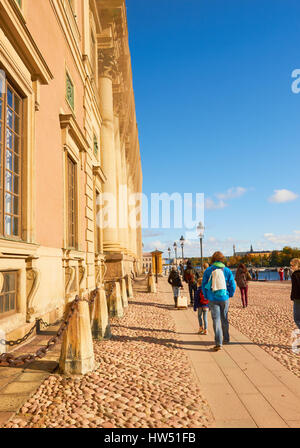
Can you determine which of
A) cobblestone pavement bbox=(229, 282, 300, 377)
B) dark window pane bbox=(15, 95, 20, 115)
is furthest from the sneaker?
dark window pane bbox=(15, 95, 20, 115)

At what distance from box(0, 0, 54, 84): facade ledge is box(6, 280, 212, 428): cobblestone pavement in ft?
18.2

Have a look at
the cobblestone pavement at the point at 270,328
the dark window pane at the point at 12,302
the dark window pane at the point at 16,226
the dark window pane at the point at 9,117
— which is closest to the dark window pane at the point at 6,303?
the dark window pane at the point at 12,302

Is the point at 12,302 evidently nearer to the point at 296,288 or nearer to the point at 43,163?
the point at 43,163

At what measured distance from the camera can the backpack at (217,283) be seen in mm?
6227

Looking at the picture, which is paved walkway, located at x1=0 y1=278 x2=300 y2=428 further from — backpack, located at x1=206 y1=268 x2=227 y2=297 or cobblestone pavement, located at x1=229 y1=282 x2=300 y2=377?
backpack, located at x1=206 y1=268 x2=227 y2=297

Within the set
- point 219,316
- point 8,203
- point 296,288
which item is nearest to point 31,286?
point 8,203

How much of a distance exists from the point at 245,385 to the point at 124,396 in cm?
160

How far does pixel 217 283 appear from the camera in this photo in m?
6.25

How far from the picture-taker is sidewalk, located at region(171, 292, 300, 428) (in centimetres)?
332

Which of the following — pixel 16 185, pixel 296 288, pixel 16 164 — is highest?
pixel 16 164

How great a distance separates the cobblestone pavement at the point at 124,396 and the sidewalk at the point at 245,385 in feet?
0.61

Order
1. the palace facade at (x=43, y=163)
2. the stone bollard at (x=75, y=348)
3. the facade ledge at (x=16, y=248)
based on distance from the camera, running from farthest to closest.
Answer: the palace facade at (x=43, y=163), the facade ledge at (x=16, y=248), the stone bollard at (x=75, y=348)

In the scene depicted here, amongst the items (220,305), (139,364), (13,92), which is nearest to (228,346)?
(220,305)

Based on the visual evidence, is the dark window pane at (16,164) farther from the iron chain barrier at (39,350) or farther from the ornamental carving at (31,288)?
the iron chain barrier at (39,350)
